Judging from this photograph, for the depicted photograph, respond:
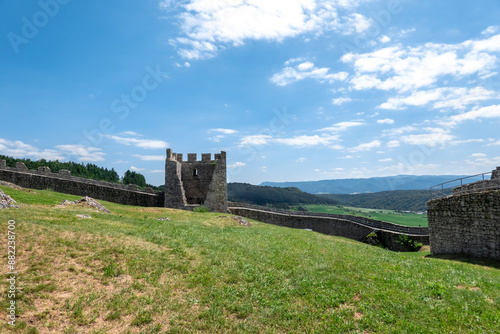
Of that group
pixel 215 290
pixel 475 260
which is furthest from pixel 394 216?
pixel 215 290

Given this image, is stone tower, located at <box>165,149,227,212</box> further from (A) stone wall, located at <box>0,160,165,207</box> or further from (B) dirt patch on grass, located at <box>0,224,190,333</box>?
(B) dirt patch on grass, located at <box>0,224,190,333</box>

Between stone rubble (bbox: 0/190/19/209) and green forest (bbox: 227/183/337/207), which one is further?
green forest (bbox: 227/183/337/207)

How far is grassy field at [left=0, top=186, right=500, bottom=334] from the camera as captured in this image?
656 centimetres

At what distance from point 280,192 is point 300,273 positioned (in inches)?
6952

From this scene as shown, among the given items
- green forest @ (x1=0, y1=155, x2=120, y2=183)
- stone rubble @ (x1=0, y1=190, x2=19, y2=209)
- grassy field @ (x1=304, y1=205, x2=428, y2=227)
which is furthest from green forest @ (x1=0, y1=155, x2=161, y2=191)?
grassy field @ (x1=304, y1=205, x2=428, y2=227)

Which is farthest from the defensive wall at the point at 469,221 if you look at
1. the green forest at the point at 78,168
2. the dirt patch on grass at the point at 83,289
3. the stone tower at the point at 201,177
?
the green forest at the point at 78,168

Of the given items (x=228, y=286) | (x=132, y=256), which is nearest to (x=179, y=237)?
(x=132, y=256)

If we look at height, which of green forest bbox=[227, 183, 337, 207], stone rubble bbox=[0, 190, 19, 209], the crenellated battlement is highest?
the crenellated battlement

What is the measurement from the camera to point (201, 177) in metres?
34.5

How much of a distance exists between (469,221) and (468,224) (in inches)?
8.7

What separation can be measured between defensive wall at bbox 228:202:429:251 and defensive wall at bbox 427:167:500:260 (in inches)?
466

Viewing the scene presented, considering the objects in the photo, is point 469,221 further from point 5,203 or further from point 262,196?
point 262,196

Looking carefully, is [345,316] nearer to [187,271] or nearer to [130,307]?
[187,271]

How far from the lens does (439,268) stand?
11406 millimetres
